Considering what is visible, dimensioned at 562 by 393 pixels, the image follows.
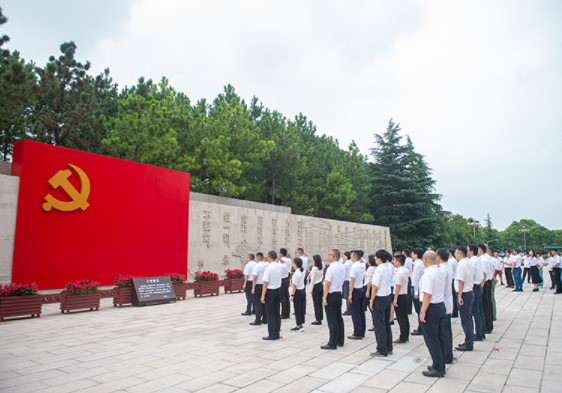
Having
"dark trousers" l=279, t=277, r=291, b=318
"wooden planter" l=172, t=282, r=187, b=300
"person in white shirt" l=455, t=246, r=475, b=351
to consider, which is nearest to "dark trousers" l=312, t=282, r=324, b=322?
"dark trousers" l=279, t=277, r=291, b=318

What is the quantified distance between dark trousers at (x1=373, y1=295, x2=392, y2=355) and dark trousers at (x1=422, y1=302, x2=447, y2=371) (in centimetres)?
90

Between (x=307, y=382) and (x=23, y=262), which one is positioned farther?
(x=23, y=262)

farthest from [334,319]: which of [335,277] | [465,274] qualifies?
[465,274]

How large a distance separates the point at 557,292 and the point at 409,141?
77.4 feet

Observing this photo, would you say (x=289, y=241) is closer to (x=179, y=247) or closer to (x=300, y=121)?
(x=179, y=247)

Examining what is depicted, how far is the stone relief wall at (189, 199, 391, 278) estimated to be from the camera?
642 inches

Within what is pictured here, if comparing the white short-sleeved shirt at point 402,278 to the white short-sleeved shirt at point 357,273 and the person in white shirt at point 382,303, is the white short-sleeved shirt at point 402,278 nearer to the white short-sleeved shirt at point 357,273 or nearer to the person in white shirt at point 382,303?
the person in white shirt at point 382,303

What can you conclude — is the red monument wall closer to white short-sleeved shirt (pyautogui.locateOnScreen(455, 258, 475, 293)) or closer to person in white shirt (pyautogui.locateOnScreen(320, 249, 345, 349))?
person in white shirt (pyautogui.locateOnScreen(320, 249, 345, 349))

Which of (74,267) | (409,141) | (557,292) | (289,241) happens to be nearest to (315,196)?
(289,241)

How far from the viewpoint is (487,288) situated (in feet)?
25.2

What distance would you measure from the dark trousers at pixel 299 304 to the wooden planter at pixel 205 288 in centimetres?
580

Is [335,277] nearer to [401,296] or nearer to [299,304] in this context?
[401,296]

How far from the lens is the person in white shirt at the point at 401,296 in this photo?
243 inches

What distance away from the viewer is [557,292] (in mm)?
13367
